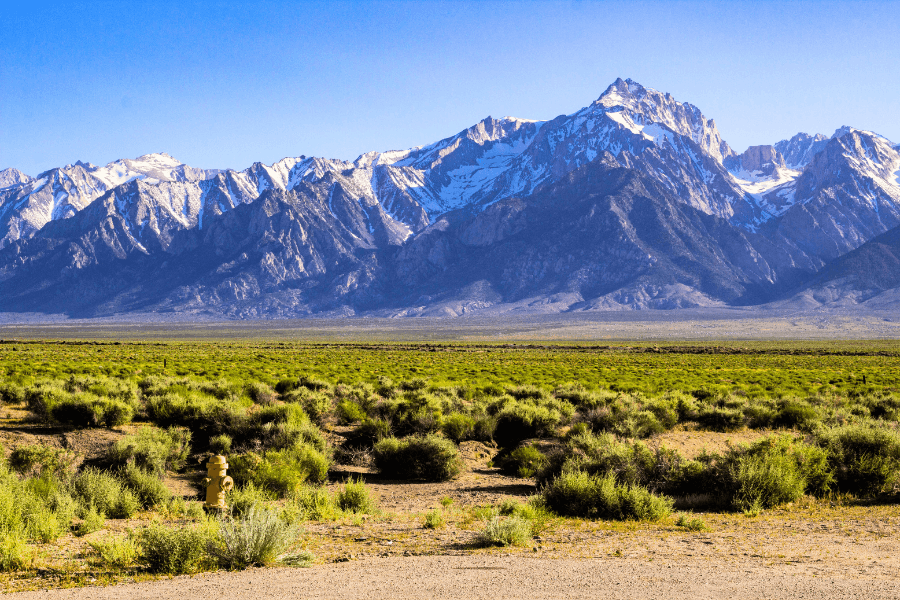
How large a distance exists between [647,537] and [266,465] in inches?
286

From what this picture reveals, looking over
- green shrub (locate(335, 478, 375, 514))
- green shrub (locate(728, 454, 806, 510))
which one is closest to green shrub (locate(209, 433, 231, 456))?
green shrub (locate(335, 478, 375, 514))

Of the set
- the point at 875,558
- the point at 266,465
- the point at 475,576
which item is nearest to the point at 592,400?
the point at 266,465

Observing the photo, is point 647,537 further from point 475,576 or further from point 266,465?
point 266,465

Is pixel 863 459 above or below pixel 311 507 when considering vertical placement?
above

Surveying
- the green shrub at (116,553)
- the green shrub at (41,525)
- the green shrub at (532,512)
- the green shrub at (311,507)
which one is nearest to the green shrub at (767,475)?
the green shrub at (532,512)

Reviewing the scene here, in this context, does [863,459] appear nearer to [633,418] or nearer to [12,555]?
[633,418]

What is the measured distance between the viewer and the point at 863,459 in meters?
14.2

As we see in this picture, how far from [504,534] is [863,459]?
28.0ft

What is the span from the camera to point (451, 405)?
2403 cm

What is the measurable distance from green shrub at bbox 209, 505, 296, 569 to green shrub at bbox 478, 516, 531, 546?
2.69 m

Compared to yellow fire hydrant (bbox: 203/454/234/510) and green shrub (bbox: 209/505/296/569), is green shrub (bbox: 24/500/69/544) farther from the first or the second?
green shrub (bbox: 209/505/296/569)

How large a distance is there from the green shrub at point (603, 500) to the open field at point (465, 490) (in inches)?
1.3

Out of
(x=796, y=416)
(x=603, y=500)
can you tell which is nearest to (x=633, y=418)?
(x=796, y=416)

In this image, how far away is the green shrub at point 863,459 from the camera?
14.0 metres
